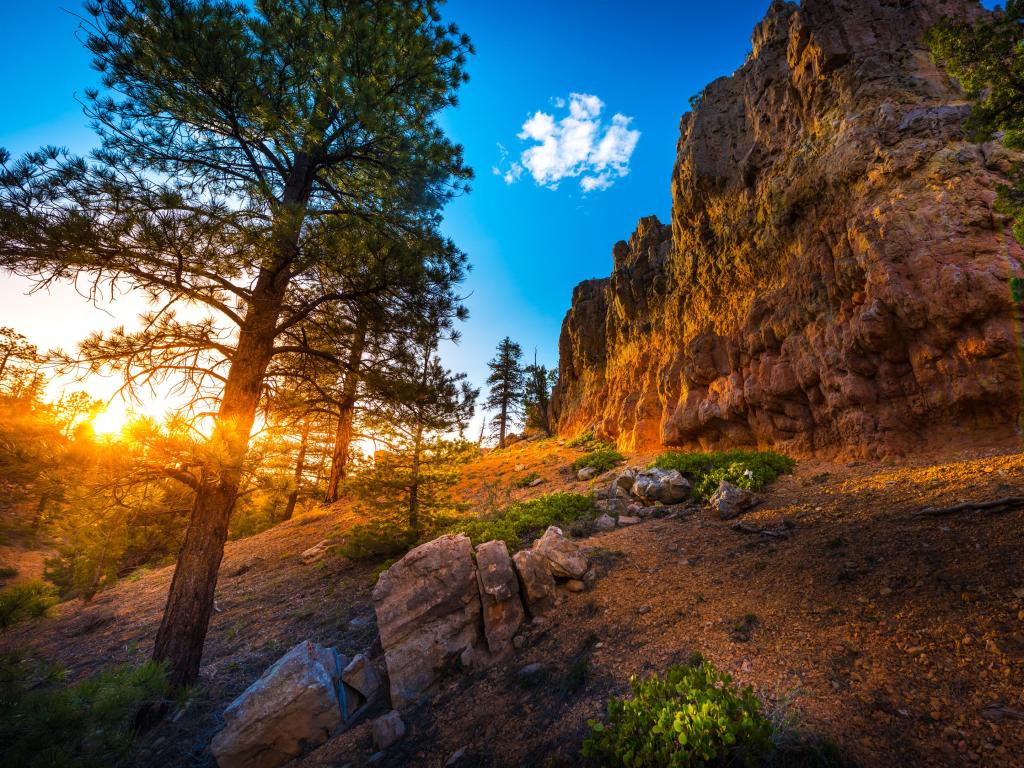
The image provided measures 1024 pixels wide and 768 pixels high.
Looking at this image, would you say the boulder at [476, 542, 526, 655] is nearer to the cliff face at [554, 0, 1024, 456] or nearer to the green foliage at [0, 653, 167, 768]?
the green foliage at [0, 653, 167, 768]

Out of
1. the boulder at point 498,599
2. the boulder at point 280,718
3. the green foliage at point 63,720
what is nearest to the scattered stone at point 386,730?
the boulder at point 280,718

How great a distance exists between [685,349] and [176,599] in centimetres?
1667

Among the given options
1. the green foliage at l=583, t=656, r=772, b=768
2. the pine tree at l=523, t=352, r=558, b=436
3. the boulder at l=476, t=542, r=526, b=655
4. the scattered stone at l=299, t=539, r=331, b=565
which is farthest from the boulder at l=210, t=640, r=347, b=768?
the pine tree at l=523, t=352, r=558, b=436

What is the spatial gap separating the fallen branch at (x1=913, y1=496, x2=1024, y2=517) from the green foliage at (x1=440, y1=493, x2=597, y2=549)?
5.63m

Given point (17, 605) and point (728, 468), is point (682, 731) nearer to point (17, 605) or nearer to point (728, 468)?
point (17, 605)

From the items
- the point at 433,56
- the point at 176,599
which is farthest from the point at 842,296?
the point at 176,599

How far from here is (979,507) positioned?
15.4 ft

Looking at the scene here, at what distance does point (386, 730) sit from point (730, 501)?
22.0ft

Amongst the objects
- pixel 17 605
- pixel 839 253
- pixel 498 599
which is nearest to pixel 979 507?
pixel 498 599

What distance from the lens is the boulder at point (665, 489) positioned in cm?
900

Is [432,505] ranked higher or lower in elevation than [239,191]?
lower

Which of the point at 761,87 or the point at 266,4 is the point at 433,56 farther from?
the point at 761,87

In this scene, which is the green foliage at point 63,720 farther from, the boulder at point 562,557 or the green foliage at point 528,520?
the green foliage at point 528,520

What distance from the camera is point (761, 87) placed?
535 inches
